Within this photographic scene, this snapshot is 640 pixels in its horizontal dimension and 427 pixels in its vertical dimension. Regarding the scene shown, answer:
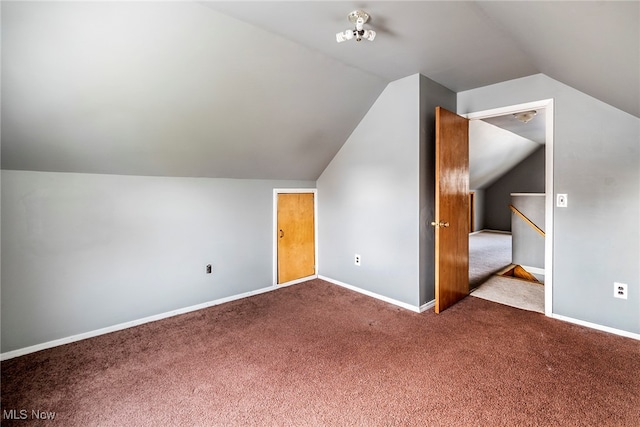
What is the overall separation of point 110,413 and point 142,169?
6.25 ft

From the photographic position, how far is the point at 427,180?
10.2 feet

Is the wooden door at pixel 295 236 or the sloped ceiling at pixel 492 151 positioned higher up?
the sloped ceiling at pixel 492 151

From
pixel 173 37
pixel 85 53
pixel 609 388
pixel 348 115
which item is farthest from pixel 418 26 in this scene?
pixel 609 388

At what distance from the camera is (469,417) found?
1591 millimetres

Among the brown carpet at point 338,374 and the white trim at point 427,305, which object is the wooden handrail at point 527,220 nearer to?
the brown carpet at point 338,374

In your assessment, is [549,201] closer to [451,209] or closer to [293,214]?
Result: [451,209]

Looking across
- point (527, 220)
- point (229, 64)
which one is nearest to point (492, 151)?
point (527, 220)

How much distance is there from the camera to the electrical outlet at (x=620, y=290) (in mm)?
2495

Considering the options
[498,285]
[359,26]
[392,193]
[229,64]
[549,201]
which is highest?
[359,26]

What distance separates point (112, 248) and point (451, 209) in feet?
10.7

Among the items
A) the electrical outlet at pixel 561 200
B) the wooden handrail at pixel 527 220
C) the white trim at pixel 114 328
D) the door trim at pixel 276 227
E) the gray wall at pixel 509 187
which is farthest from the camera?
the gray wall at pixel 509 187

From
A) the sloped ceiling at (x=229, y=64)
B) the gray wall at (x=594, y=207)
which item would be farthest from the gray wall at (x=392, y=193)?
the gray wall at (x=594, y=207)

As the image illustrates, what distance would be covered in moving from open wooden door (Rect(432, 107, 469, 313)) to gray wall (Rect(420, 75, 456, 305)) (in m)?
0.18

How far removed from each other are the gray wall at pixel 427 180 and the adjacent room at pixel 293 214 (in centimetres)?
4
